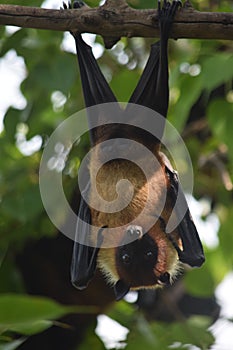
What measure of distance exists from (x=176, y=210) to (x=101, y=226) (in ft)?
1.60

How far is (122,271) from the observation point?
4.84 meters

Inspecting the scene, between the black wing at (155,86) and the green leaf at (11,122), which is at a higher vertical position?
the black wing at (155,86)

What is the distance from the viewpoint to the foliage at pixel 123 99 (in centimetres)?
548

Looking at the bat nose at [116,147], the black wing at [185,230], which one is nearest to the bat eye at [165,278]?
the black wing at [185,230]

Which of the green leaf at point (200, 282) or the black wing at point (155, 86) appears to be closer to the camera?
the black wing at point (155, 86)

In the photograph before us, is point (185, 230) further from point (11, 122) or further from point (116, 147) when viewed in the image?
point (11, 122)

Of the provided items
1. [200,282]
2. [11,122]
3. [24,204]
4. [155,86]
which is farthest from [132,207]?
[200,282]

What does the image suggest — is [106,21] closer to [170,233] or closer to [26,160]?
[170,233]

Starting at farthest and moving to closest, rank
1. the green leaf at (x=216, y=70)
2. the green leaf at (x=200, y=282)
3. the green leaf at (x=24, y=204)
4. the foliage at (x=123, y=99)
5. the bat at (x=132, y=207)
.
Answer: the green leaf at (x=200, y=282), the green leaf at (x=24, y=204), the foliage at (x=123, y=99), the green leaf at (x=216, y=70), the bat at (x=132, y=207)

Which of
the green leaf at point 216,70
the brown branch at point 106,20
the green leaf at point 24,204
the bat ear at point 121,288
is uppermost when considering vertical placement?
the brown branch at point 106,20

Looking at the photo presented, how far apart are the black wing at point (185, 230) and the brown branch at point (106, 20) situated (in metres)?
1.06

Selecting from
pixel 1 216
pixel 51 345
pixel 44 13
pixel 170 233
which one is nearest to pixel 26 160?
pixel 1 216

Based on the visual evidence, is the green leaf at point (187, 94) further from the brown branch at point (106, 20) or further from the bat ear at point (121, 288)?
the brown branch at point (106, 20)

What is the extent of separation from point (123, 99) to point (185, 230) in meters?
1.41
